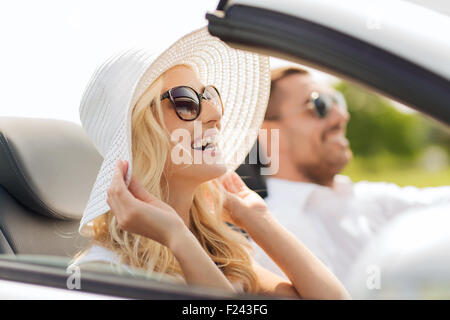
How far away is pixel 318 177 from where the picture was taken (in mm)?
3113

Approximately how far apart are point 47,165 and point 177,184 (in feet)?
2.19

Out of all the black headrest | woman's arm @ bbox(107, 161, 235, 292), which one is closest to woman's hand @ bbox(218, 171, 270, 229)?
woman's arm @ bbox(107, 161, 235, 292)

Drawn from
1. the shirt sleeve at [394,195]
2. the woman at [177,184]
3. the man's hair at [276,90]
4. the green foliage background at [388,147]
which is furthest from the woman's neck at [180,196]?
the green foliage background at [388,147]

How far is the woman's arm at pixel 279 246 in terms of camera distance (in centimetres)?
182

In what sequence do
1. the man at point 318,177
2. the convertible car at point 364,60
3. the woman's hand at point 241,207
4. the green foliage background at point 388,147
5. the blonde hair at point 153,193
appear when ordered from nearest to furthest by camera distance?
the convertible car at point 364,60 < the blonde hair at point 153,193 < the woman's hand at point 241,207 < the man at point 318,177 < the green foliage background at point 388,147

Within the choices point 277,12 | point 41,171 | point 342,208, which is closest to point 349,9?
point 277,12

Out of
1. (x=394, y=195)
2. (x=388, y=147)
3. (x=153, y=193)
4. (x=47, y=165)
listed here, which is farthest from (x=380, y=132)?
(x=153, y=193)

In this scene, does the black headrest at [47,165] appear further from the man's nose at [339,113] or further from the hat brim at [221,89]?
the man's nose at [339,113]

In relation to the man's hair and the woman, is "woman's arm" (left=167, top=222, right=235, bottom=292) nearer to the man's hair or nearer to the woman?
the woman

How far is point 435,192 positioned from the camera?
9.67 ft

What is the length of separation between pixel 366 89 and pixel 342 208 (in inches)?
82.0

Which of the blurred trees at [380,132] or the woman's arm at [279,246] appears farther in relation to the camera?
the blurred trees at [380,132]

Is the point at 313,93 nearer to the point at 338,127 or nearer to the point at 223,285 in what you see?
the point at 338,127

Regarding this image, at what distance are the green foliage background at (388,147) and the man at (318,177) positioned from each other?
15.6 meters
